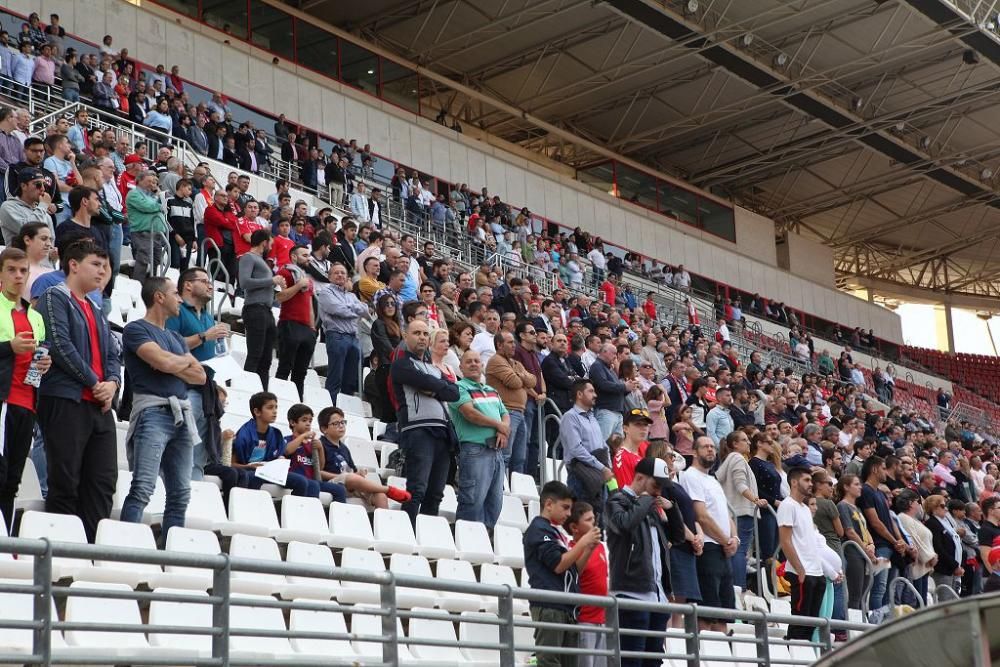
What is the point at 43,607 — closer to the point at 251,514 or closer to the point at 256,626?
the point at 256,626

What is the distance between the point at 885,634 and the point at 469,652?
16.4 feet

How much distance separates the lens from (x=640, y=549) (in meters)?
7.32

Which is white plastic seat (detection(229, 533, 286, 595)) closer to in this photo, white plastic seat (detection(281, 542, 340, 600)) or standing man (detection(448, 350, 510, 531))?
white plastic seat (detection(281, 542, 340, 600))

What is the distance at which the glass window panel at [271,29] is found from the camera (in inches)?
974

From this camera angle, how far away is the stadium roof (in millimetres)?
26516

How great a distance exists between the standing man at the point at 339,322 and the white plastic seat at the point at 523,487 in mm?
1551

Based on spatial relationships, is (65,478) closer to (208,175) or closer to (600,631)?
(600,631)

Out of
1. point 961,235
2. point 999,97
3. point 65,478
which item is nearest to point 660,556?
point 65,478

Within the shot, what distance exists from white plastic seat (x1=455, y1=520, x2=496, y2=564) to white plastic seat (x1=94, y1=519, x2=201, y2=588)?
2420 millimetres

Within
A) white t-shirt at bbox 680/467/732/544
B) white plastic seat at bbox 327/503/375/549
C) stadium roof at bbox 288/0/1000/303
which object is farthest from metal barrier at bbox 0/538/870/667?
stadium roof at bbox 288/0/1000/303

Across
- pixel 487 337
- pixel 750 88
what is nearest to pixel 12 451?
pixel 487 337

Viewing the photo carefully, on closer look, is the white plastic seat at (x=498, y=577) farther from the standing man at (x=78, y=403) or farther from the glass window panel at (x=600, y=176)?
the glass window panel at (x=600, y=176)

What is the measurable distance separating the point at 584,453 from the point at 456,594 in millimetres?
1918

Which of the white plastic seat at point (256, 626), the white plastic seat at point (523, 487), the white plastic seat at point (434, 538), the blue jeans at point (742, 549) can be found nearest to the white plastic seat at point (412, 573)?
the white plastic seat at point (434, 538)
